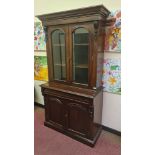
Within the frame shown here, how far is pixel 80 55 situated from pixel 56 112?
1.05m

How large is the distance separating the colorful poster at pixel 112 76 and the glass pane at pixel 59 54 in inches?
26.7

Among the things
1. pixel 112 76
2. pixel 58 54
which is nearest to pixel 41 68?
pixel 58 54

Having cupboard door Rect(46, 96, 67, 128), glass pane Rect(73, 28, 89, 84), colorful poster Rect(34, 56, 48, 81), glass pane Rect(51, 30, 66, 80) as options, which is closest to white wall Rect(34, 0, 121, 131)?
glass pane Rect(73, 28, 89, 84)

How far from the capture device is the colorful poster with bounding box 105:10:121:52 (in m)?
2.04

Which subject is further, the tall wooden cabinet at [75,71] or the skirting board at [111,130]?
the skirting board at [111,130]

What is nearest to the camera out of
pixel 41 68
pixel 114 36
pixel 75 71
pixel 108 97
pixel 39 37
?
pixel 114 36

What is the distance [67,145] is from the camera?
7.13 feet

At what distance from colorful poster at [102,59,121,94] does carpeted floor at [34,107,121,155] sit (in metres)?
0.79

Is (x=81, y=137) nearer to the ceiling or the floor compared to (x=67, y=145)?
nearer to the ceiling

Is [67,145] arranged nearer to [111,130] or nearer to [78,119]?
[78,119]

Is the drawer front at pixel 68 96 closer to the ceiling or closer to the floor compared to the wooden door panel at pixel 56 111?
closer to the ceiling

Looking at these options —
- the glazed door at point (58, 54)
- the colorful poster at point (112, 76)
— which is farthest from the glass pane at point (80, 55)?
the colorful poster at point (112, 76)

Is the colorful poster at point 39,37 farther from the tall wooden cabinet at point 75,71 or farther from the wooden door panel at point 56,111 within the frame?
the wooden door panel at point 56,111

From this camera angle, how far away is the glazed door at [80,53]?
1.99 meters
